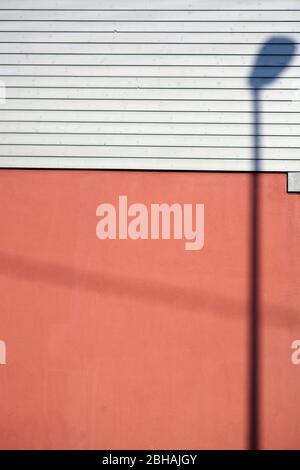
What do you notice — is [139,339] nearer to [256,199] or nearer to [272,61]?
[256,199]

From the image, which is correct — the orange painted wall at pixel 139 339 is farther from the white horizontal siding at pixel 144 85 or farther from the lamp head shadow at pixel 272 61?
the lamp head shadow at pixel 272 61

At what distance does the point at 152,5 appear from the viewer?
16.2 feet

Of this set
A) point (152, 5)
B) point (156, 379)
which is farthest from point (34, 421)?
point (152, 5)

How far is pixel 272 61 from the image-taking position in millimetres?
4906

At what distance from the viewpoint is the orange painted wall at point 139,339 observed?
4.78m

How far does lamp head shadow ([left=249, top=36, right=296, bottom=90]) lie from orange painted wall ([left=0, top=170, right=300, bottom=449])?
146cm

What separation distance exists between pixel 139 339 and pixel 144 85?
8.70 ft

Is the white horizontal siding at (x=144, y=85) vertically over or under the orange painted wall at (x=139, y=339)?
over

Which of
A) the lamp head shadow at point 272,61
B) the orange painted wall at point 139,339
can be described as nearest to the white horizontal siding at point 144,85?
the lamp head shadow at point 272,61

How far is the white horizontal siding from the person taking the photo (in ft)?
16.0

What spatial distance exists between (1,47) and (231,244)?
321 cm

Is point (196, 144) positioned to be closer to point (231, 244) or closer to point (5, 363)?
point (231, 244)

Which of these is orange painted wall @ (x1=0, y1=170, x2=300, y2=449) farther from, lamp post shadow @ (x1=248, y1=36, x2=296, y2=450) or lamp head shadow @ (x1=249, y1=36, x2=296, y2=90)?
lamp head shadow @ (x1=249, y1=36, x2=296, y2=90)

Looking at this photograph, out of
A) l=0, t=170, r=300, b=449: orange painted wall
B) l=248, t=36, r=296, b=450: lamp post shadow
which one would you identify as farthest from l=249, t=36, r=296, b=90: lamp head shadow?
l=0, t=170, r=300, b=449: orange painted wall
